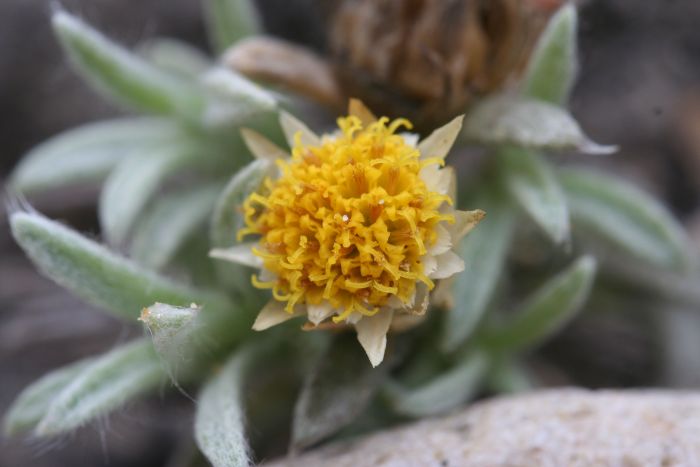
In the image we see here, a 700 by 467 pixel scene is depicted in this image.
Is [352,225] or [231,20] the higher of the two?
[231,20]

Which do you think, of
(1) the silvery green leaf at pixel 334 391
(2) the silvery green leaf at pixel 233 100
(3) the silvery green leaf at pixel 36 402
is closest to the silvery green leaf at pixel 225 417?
(1) the silvery green leaf at pixel 334 391

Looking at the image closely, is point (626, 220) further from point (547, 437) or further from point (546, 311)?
point (547, 437)

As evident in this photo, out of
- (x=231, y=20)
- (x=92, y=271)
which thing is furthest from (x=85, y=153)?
(x=92, y=271)

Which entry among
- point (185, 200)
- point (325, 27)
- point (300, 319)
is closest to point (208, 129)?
point (185, 200)

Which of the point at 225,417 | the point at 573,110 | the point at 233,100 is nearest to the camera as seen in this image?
the point at 225,417

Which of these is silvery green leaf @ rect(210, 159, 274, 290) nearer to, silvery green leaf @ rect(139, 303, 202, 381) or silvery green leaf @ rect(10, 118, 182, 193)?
silvery green leaf @ rect(139, 303, 202, 381)

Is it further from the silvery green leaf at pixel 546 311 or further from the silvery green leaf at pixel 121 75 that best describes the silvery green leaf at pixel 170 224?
the silvery green leaf at pixel 546 311
